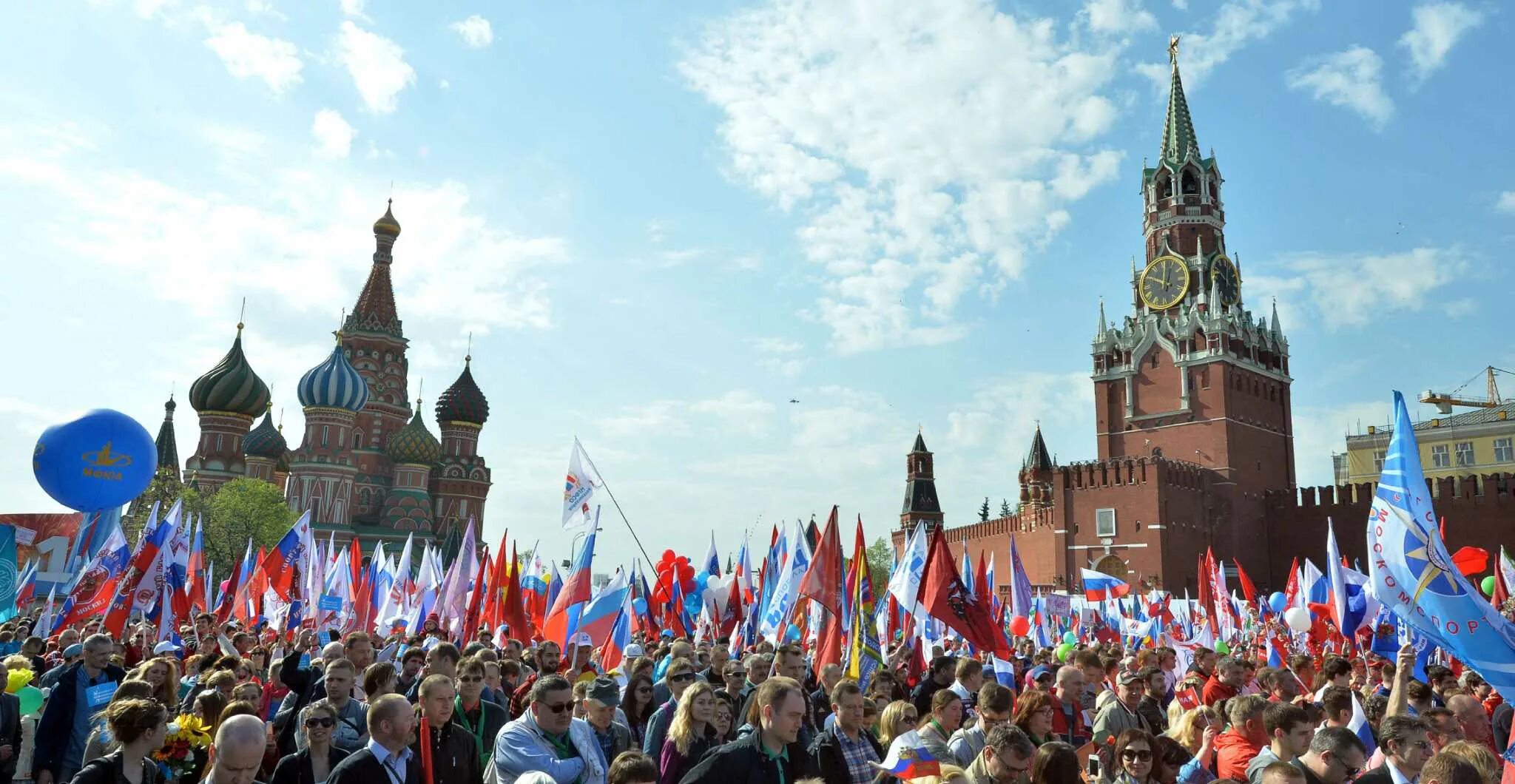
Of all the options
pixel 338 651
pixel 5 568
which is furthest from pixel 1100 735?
pixel 5 568

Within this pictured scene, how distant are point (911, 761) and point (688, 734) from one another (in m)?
1.76

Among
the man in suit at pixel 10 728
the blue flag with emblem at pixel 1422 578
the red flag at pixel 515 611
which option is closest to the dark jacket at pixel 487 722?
the man in suit at pixel 10 728

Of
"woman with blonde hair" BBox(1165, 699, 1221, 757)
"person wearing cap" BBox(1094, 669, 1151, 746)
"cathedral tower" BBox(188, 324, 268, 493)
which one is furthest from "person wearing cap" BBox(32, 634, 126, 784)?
"cathedral tower" BBox(188, 324, 268, 493)

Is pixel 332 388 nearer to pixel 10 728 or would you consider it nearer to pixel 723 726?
pixel 10 728

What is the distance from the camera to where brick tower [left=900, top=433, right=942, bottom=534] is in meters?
80.2

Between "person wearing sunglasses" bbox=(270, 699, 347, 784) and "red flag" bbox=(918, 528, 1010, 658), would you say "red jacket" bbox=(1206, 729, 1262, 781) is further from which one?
"red flag" bbox=(918, 528, 1010, 658)

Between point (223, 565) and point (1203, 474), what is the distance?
52336 millimetres

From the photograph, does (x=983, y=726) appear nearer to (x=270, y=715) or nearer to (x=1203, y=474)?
(x=270, y=715)

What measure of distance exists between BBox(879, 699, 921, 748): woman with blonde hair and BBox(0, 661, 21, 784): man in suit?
19.7ft

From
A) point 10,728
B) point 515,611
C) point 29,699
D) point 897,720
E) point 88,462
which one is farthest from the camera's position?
point 515,611

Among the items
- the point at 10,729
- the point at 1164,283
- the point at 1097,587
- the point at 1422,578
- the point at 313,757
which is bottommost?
the point at 10,729

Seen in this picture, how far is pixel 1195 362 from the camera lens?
211 feet

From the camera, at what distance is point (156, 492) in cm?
5266

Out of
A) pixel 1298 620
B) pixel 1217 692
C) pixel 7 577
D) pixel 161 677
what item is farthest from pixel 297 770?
pixel 1298 620
